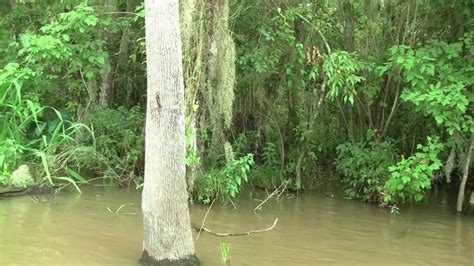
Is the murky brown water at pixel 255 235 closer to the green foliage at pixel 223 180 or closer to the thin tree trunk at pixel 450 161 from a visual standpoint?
the green foliage at pixel 223 180

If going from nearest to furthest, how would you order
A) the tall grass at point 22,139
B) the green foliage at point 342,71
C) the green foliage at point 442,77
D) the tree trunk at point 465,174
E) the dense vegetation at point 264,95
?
1. the green foliage at point 442,77
2. the tall grass at point 22,139
3. the dense vegetation at point 264,95
4. the green foliage at point 342,71
5. the tree trunk at point 465,174

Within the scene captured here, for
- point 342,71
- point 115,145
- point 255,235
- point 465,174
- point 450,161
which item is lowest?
point 255,235

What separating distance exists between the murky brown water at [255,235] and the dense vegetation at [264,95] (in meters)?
0.50

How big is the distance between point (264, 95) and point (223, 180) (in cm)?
268

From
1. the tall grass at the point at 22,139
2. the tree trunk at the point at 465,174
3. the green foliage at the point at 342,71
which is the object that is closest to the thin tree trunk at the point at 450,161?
the tree trunk at the point at 465,174

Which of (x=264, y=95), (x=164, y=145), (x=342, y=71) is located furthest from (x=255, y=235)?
(x=264, y=95)

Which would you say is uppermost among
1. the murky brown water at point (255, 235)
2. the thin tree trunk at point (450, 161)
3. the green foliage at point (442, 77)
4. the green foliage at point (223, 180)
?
the green foliage at point (442, 77)

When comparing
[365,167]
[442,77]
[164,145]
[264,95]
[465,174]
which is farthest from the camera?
[264,95]

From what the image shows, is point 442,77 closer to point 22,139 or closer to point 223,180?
point 223,180

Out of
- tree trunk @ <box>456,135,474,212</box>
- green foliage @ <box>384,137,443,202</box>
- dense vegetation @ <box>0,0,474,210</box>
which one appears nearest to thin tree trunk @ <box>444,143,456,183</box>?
dense vegetation @ <box>0,0,474,210</box>

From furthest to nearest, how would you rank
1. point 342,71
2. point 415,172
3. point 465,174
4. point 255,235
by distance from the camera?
point 465,174, point 342,71, point 415,172, point 255,235

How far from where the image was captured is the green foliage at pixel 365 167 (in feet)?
33.3

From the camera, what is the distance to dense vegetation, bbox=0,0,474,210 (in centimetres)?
899

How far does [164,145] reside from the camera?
5.82 m
